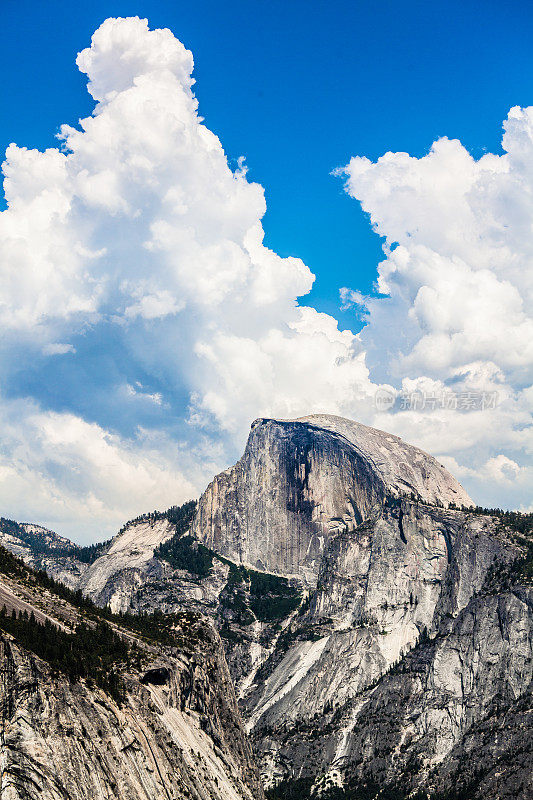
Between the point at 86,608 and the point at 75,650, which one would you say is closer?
the point at 75,650

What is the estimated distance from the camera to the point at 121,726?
394 ft

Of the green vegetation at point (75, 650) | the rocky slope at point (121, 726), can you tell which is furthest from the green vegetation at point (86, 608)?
the green vegetation at point (75, 650)

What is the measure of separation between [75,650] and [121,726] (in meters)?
18.3

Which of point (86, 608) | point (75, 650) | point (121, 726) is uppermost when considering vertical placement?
point (86, 608)

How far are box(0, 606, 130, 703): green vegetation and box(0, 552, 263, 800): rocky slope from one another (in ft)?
5.24

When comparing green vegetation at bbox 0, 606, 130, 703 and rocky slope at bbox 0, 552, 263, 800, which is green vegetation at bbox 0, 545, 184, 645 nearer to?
rocky slope at bbox 0, 552, 263, 800

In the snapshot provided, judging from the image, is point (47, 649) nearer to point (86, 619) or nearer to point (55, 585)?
point (86, 619)

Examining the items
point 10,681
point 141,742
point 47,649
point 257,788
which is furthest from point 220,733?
point 10,681

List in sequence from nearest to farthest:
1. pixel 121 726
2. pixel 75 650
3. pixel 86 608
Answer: pixel 121 726 < pixel 75 650 < pixel 86 608

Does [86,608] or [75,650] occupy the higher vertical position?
[86,608]

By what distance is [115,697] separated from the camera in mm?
125438

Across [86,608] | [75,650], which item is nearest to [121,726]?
[75,650]

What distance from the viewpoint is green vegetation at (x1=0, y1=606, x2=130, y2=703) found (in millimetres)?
119375

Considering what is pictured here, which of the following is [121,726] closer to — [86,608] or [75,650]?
[75,650]
